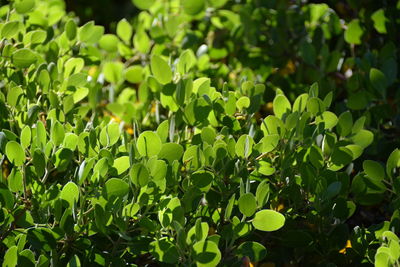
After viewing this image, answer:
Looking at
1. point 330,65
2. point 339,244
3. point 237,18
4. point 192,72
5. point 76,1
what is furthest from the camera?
point 76,1

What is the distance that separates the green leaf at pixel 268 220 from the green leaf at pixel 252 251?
41 mm

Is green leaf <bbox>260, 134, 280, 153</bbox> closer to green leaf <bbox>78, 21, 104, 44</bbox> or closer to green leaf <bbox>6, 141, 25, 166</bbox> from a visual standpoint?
green leaf <bbox>6, 141, 25, 166</bbox>

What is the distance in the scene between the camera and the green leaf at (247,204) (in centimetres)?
122

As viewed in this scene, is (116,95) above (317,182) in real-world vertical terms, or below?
below

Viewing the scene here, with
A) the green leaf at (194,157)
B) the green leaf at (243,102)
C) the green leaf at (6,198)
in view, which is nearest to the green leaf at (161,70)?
the green leaf at (243,102)

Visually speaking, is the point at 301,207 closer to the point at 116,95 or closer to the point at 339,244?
the point at 339,244

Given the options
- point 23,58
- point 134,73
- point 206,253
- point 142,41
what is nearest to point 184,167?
point 206,253

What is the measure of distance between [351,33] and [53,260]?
4.53ft

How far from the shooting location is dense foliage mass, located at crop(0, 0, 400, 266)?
124 cm

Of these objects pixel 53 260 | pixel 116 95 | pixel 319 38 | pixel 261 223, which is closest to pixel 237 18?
pixel 319 38

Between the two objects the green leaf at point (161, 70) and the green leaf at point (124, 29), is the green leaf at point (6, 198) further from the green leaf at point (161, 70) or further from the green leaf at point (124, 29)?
the green leaf at point (124, 29)

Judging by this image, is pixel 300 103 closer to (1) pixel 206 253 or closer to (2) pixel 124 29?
(1) pixel 206 253

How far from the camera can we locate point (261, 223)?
1.26 metres

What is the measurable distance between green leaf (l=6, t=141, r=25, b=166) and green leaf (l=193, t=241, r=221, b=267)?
17.6 inches
